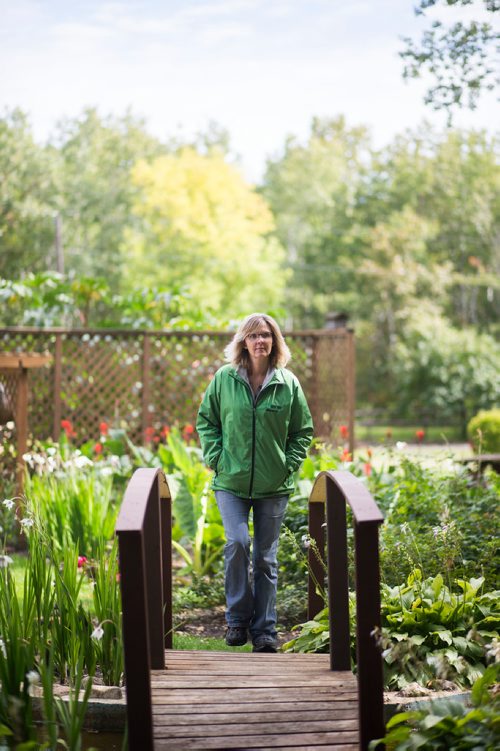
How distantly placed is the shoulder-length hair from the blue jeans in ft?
2.05

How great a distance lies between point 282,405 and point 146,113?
4544 cm

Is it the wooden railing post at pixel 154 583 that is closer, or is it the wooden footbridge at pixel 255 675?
the wooden footbridge at pixel 255 675

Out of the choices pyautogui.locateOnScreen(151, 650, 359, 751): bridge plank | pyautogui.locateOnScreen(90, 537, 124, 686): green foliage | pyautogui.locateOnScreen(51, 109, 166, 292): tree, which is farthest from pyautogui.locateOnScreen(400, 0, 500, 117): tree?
pyautogui.locateOnScreen(51, 109, 166, 292): tree

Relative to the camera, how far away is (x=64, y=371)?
31.5ft

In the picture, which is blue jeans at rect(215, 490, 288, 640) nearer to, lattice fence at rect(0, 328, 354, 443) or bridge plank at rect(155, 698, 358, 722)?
bridge plank at rect(155, 698, 358, 722)

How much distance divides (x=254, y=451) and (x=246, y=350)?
50cm

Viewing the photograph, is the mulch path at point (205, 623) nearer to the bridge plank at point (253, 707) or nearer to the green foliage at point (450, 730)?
the bridge plank at point (253, 707)

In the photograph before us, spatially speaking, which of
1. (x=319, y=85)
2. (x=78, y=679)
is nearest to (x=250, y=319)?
(x=78, y=679)

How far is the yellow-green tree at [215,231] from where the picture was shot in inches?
1213

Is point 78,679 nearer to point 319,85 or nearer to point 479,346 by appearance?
point 479,346

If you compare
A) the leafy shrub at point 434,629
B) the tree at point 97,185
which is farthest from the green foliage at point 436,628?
the tree at point 97,185

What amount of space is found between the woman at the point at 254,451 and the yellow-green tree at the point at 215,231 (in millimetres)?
26009

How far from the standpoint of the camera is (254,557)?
4.56 metres

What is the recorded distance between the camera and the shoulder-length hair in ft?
14.7
